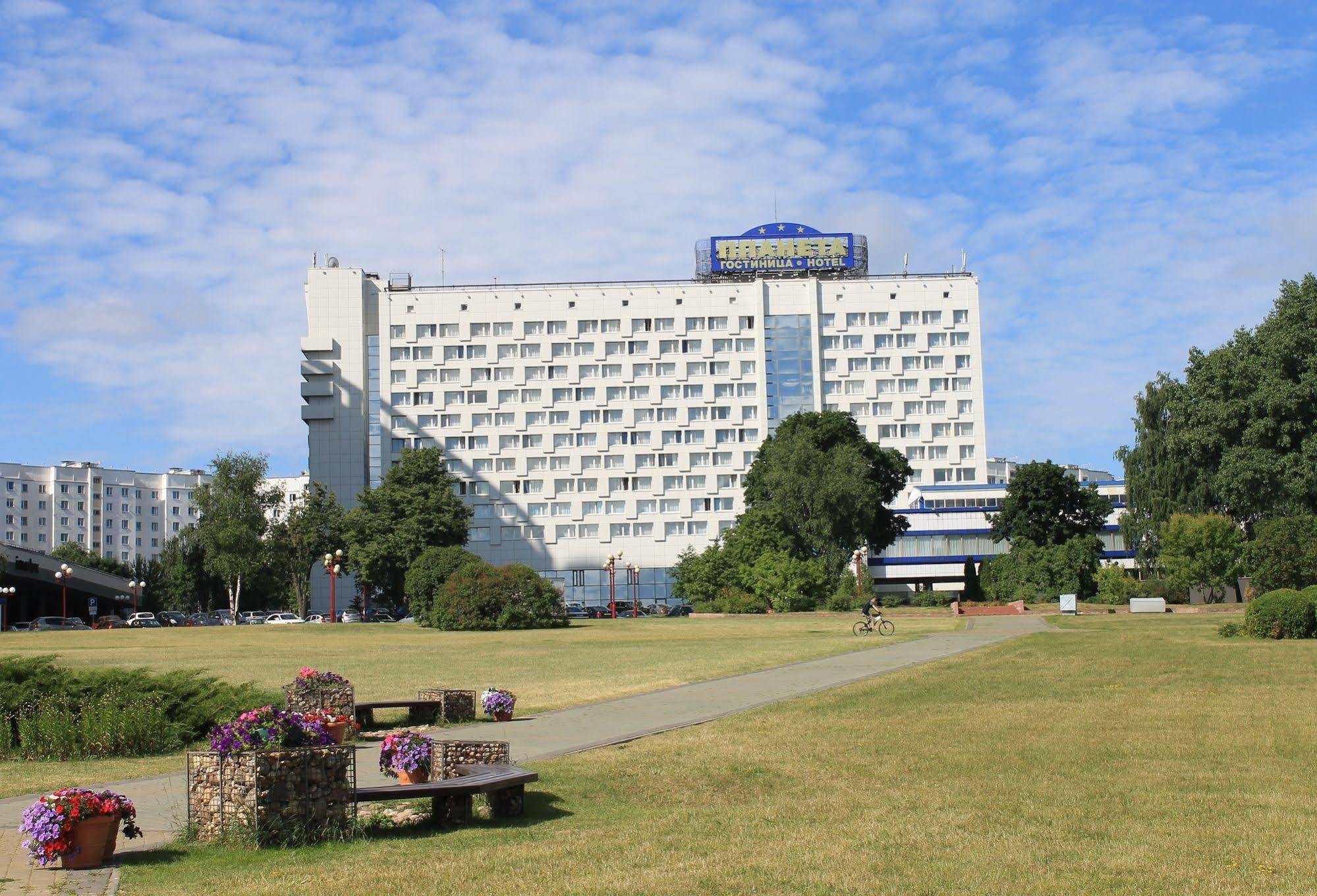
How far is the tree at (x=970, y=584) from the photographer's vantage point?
3949 inches

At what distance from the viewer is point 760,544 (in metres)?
84.4

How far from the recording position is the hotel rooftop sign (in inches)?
5305

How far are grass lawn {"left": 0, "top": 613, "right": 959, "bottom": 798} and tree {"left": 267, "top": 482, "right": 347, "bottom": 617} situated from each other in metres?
36.1

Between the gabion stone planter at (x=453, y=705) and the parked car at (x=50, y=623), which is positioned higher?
the gabion stone planter at (x=453, y=705)

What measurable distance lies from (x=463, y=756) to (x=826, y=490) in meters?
71.5

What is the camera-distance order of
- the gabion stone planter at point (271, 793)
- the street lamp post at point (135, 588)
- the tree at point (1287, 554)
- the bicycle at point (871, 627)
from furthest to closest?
the street lamp post at point (135, 588)
the tree at point (1287, 554)
the bicycle at point (871, 627)
the gabion stone planter at point (271, 793)


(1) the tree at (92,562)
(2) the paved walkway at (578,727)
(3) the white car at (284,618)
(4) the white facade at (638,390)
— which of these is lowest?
(3) the white car at (284,618)

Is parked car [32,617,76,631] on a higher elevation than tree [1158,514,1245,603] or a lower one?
lower

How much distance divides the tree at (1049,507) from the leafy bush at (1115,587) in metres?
7.07

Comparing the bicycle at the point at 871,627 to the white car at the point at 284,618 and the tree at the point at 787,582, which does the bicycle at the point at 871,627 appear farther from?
the white car at the point at 284,618

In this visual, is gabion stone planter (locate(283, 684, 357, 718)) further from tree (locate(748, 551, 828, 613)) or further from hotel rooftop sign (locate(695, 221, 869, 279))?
hotel rooftop sign (locate(695, 221, 869, 279))

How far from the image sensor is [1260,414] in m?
61.3

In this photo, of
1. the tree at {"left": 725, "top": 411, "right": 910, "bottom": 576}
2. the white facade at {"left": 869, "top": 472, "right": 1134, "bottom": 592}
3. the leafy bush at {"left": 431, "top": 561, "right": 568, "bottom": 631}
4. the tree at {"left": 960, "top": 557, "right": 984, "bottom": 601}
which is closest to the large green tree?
the tree at {"left": 725, "top": 411, "right": 910, "bottom": 576}

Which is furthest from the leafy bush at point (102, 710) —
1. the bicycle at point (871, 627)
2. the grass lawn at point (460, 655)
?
the bicycle at point (871, 627)
